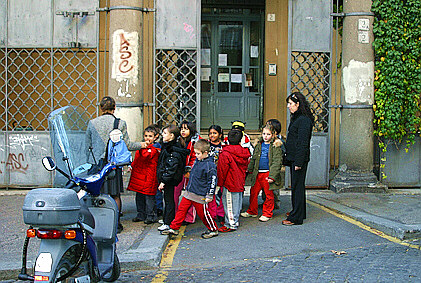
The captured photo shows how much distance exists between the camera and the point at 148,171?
697cm

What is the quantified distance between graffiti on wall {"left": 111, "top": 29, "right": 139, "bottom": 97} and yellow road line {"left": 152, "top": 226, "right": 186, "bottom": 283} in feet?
11.3

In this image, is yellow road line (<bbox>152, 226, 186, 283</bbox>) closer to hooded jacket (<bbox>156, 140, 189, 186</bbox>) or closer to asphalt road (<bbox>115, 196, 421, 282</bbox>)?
asphalt road (<bbox>115, 196, 421, 282</bbox>)

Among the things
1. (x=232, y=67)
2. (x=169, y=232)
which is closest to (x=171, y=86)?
(x=232, y=67)

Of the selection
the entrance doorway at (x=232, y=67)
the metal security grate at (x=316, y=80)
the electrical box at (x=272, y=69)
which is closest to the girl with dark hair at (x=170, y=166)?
the metal security grate at (x=316, y=80)

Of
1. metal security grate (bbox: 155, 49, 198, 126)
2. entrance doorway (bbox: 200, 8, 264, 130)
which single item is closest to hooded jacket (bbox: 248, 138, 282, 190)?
metal security grate (bbox: 155, 49, 198, 126)

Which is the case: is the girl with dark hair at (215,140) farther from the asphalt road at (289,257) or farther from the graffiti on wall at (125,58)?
the graffiti on wall at (125,58)

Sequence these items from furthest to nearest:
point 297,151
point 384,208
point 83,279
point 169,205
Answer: point 384,208 → point 297,151 → point 169,205 → point 83,279

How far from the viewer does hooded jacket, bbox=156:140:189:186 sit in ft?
21.1

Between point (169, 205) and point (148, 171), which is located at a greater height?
point (148, 171)

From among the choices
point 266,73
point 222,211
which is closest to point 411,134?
point 266,73

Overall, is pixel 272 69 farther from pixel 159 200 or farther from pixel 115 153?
pixel 115 153

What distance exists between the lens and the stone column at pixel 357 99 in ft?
31.1

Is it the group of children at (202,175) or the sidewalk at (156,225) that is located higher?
the group of children at (202,175)

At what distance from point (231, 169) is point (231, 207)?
509 mm
